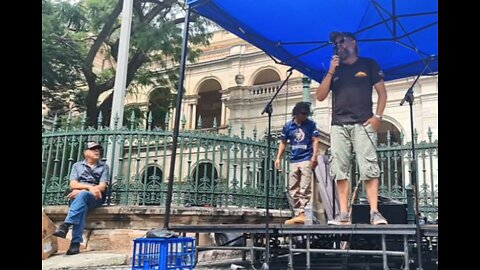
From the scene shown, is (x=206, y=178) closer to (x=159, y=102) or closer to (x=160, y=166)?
(x=160, y=166)

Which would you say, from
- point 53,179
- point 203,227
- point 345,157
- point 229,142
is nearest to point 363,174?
point 345,157

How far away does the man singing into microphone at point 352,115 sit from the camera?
16.5ft

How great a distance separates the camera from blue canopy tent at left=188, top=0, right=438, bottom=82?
226 inches

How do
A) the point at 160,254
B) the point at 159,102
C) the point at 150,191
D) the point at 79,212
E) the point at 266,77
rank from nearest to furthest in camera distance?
the point at 160,254 < the point at 79,212 < the point at 150,191 < the point at 159,102 < the point at 266,77

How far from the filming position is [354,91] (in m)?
5.23

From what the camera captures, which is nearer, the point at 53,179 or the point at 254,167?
the point at 53,179

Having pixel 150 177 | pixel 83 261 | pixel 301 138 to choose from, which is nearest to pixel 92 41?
pixel 150 177

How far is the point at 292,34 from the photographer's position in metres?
6.54

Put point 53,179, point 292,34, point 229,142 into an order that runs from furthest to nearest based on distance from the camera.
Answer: point 229,142 → point 53,179 → point 292,34

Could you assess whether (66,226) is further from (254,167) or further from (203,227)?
(254,167)

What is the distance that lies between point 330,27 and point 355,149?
2.13 meters

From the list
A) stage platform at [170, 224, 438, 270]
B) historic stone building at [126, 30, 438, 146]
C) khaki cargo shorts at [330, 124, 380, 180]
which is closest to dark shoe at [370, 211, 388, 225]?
stage platform at [170, 224, 438, 270]

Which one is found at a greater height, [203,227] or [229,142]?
[229,142]
